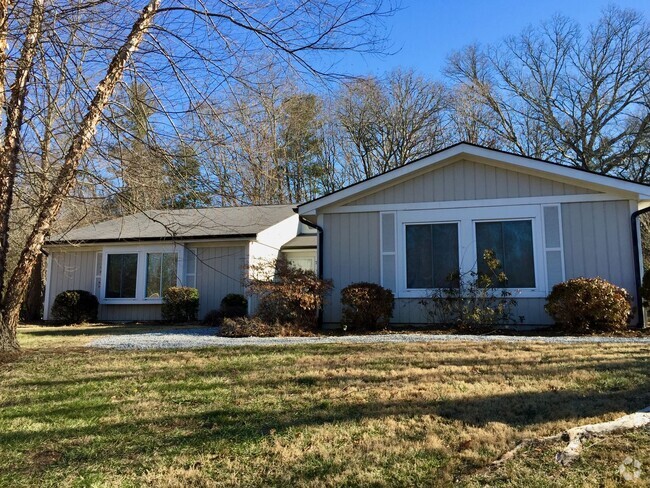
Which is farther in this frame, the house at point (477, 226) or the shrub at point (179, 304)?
the shrub at point (179, 304)

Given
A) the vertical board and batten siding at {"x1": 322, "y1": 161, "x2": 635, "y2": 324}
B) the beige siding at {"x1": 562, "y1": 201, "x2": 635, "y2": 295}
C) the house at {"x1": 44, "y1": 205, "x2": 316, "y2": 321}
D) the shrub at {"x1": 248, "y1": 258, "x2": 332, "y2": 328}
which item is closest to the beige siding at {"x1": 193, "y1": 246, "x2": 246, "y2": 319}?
the house at {"x1": 44, "y1": 205, "x2": 316, "y2": 321}

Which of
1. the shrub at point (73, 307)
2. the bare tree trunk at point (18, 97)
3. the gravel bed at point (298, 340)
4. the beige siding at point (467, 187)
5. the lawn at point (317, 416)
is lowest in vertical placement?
the lawn at point (317, 416)

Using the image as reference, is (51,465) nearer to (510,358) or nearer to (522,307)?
(510,358)

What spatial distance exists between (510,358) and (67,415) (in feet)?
16.1

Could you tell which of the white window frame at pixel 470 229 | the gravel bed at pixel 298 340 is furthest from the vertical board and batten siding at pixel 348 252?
the gravel bed at pixel 298 340

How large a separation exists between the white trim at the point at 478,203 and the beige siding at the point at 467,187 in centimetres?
7

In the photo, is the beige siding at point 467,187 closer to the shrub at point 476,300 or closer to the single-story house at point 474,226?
the single-story house at point 474,226

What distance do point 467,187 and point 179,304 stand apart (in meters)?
8.38

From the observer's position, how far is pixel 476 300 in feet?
33.4

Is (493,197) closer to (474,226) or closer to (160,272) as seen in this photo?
(474,226)

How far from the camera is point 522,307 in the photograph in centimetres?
1027

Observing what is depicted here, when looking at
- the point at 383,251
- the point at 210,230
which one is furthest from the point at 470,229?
the point at 210,230

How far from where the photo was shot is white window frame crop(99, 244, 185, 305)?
597 inches

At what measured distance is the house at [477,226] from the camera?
9.95 m
